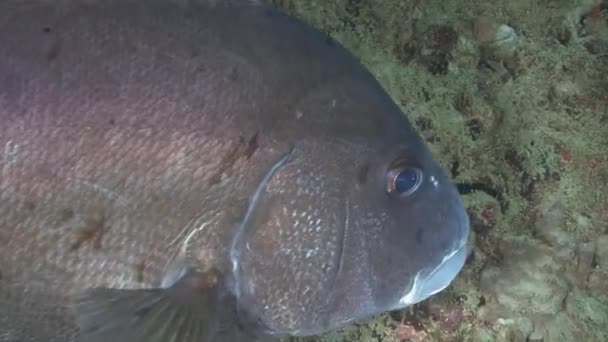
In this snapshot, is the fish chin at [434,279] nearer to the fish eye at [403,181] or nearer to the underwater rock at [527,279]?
the fish eye at [403,181]

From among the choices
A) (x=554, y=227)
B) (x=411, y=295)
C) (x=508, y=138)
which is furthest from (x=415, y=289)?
(x=508, y=138)

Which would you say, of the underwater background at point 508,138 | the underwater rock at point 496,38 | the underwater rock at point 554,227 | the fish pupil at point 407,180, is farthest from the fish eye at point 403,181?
the underwater rock at point 496,38

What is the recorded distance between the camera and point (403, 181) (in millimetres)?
2232

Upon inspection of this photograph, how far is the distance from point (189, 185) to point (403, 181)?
0.81 meters

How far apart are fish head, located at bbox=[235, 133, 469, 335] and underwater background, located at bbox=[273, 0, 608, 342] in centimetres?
119

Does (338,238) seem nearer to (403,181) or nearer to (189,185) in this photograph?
(403,181)

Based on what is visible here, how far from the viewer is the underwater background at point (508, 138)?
3.34m

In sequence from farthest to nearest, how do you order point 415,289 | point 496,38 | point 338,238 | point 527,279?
point 496,38, point 527,279, point 415,289, point 338,238

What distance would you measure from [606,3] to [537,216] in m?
1.71

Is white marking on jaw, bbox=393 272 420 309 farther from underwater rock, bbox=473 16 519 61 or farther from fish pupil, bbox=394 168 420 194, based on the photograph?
underwater rock, bbox=473 16 519 61

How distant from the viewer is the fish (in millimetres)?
2020

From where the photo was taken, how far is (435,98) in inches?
144

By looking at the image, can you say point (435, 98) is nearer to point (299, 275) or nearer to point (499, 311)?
point (499, 311)

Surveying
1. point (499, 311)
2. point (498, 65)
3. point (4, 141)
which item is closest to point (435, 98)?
point (498, 65)
